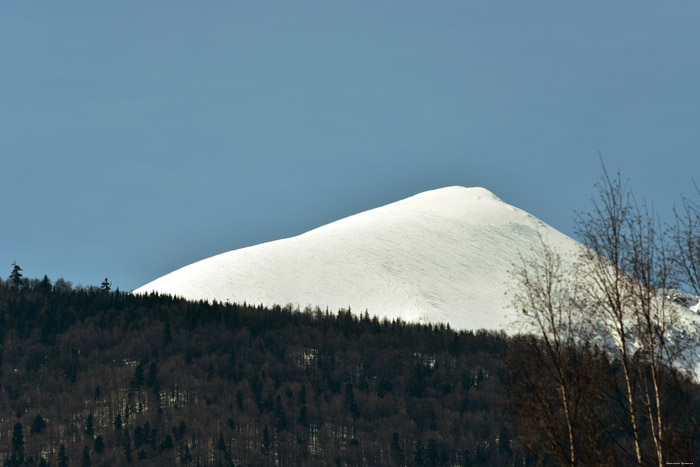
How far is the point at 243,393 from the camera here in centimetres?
17150

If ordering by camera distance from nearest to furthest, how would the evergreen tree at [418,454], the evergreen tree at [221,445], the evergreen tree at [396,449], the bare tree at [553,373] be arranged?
the bare tree at [553,373]
the evergreen tree at [418,454]
the evergreen tree at [221,445]
the evergreen tree at [396,449]

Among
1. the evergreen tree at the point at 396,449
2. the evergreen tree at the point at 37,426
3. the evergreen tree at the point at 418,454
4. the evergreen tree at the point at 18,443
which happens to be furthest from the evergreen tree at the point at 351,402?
the evergreen tree at the point at 18,443

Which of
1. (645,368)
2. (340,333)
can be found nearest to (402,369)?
(340,333)

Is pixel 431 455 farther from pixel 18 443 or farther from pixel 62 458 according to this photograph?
pixel 18 443

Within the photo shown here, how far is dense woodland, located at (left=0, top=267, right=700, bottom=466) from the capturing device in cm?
15362

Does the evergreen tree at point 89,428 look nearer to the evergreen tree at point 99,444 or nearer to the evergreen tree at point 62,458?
the evergreen tree at point 99,444

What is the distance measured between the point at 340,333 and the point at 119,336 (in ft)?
147

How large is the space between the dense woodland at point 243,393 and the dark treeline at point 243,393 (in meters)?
0.28

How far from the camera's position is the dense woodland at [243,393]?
154 meters

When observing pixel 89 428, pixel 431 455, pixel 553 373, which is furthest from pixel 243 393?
pixel 553 373

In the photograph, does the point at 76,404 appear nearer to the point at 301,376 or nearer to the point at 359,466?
the point at 301,376

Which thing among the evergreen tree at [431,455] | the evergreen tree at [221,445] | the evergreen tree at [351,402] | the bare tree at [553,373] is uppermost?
the evergreen tree at [351,402]

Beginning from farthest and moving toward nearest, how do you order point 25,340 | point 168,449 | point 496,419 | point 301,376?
point 25,340, point 301,376, point 496,419, point 168,449

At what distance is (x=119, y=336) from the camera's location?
623 feet
